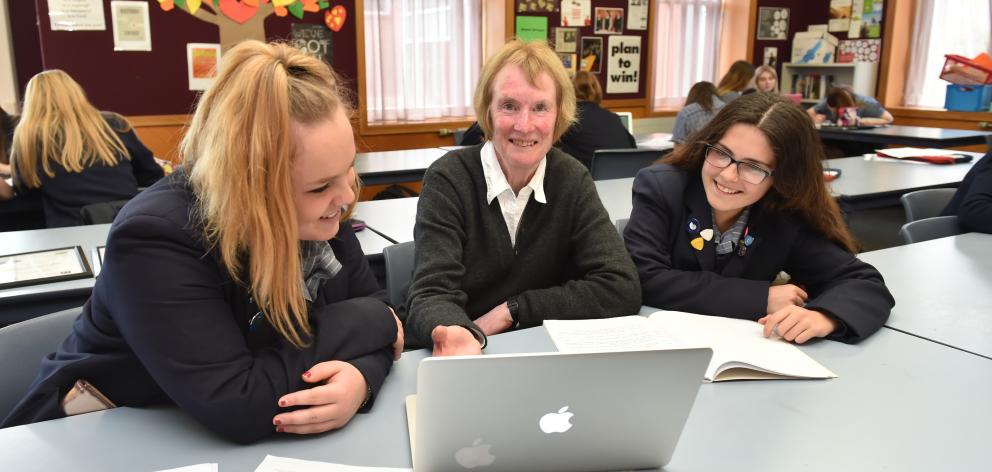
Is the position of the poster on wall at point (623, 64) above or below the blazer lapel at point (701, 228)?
above

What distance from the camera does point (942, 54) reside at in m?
6.89

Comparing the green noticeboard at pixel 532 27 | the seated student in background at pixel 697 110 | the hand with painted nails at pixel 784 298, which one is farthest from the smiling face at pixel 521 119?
the green noticeboard at pixel 532 27

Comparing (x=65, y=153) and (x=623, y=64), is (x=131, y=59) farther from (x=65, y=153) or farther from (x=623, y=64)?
(x=623, y=64)

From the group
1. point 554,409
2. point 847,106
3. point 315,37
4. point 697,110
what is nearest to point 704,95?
point 697,110

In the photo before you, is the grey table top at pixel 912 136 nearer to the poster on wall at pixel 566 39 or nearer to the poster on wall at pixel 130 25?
the poster on wall at pixel 566 39

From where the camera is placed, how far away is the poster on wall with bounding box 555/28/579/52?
253 inches

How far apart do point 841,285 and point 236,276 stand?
127 centimetres

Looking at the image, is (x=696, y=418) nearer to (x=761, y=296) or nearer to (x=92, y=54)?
(x=761, y=296)

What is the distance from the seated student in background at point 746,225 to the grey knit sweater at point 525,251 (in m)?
0.12

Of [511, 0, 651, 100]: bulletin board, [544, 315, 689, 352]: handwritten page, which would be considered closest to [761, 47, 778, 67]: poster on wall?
[511, 0, 651, 100]: bulletin board

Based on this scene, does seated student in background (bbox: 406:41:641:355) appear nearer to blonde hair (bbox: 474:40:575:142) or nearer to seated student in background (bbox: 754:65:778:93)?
blonde hair (bbox: 474:40:575:142)

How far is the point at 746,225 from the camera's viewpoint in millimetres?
1747

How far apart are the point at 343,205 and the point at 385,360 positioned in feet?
0.92

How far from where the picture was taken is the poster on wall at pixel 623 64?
6.72m
